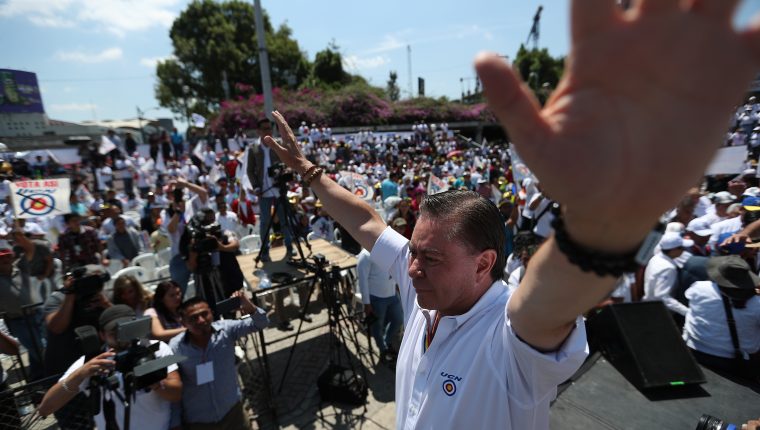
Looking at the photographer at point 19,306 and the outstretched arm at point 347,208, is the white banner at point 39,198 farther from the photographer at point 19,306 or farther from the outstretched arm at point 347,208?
the outstretched arm at point 347,208

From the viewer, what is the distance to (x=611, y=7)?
0.57 m

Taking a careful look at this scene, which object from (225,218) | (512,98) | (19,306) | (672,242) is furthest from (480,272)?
(225,218)

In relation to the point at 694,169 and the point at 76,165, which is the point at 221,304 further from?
the point at 76,165

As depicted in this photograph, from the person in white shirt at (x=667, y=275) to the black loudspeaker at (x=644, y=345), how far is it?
0.58 m

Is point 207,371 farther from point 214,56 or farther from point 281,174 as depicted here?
point 214,56

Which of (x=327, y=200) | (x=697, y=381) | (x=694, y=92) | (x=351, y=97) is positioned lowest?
(x=697, y=381)

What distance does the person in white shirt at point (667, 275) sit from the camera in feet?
14.6

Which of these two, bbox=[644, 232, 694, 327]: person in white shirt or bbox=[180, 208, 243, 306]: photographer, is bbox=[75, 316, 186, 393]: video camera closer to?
bbox=[180, 208, 243, 306]: photographer

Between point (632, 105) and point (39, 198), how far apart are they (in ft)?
26.9

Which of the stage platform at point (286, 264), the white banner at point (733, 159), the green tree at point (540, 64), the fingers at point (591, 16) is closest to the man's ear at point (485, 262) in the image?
the fingers at point (591, 16)

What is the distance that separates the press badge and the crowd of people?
2 cm

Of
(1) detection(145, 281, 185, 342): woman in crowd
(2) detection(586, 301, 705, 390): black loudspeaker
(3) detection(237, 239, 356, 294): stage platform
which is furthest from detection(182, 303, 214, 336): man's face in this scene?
(2) detection(586, 301, 705, 390): black loudspeaker

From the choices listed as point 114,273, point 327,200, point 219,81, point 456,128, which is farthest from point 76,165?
point 456,128

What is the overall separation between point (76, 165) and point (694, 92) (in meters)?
21.2
